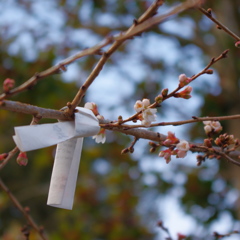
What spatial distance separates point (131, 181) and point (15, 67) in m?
1.35

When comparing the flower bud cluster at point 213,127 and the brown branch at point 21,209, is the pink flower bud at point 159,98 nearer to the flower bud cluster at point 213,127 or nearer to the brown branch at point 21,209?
the flower bud cluster at point 213,127

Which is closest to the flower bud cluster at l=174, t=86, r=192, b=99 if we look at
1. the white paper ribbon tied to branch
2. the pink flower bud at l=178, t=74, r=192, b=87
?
the pink flower bud at l=178, t=74, r=192, b=87

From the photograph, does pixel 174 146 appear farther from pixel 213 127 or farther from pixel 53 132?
pixel 53 132

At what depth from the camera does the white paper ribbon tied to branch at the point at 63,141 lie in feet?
1.59

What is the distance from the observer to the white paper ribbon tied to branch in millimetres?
485

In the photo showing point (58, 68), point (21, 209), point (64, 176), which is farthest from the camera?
point (21, 209)

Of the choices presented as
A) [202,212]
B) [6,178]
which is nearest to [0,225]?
[6,178]

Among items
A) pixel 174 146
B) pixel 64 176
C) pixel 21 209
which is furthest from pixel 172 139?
pixel 21 209

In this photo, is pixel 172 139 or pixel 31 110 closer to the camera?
pixel 31 110

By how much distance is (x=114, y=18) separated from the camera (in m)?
3.03

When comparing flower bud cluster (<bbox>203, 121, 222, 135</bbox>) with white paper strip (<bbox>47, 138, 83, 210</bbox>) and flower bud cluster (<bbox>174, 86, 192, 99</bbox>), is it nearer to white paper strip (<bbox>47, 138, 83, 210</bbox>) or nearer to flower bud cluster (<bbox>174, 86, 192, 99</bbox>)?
flower bud cluster (<bbox>174, 86, 192, 99</bbox>)

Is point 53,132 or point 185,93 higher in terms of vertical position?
point 185,93

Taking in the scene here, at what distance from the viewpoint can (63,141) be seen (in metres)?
0.53

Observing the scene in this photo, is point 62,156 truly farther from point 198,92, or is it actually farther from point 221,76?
point 221,76
